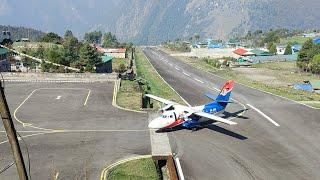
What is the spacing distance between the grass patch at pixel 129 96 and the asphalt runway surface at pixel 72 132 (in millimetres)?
1724

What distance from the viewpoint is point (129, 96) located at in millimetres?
59562

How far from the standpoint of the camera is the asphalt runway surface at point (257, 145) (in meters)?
32.5

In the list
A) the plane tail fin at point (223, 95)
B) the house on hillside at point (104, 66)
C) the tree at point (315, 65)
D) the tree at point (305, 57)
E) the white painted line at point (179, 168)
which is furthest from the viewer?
the tree at point (305, 57)

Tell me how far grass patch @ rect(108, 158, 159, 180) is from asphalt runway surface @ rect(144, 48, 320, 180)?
2.83 metres

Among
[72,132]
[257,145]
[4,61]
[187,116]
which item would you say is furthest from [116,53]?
[257,145]

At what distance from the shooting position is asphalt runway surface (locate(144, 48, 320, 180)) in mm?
32531

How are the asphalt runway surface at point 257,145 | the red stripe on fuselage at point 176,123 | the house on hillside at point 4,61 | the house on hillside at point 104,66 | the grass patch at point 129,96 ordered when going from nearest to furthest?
the asphalt runway surface at point 257,145
the red stripe on fuselage at point 176,123
the grass patch at point 129,96
the house on hillside at point 4,61
the house on hillside at point 104,66

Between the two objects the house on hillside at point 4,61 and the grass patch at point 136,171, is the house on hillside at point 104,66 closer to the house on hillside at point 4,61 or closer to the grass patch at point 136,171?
the house on hillside at point 4,61

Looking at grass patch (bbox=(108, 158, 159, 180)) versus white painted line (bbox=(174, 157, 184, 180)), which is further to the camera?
white painted line (bbox=(174, 157, 184, 180))

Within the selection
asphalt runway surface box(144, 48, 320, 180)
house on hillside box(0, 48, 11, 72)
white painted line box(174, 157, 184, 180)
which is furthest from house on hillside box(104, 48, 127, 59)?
white painted line box(174, 157, 184, 180)

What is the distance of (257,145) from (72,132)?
62.4ft

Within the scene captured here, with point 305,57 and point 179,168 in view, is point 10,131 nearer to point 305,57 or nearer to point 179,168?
point 179,168

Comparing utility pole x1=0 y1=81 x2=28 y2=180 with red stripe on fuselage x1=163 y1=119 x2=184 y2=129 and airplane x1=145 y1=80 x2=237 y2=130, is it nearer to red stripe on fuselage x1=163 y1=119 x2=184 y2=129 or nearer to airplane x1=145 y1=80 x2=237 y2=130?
airplane x1=145 y1=80 x2=237 y2=130

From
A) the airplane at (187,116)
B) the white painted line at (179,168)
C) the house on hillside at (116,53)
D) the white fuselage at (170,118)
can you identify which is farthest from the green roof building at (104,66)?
the white painted line at (179,168)
